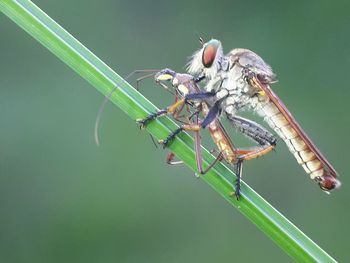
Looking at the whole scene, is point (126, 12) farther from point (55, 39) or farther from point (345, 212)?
point (55, 39)

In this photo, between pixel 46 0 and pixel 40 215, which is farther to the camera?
pixel 46 0

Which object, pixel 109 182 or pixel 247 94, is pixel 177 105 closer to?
pixel 247 94

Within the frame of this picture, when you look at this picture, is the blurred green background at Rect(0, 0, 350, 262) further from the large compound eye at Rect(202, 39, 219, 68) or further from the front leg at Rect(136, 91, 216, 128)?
the front leg at Rect(136, 91, 216, 128)

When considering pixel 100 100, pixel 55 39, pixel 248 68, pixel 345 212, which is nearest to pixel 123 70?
pixel 100 100

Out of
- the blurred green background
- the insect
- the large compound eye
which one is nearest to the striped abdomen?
the insect

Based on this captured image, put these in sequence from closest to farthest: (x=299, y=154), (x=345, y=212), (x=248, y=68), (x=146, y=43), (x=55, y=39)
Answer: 1. (x=55, y=39)
2. (x=299, y=154)
3. (x=248, y=68)
4. (x=345, y=212)
5. (x=146, y=43)

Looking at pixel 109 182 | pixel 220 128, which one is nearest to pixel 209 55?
pixel 220 128
